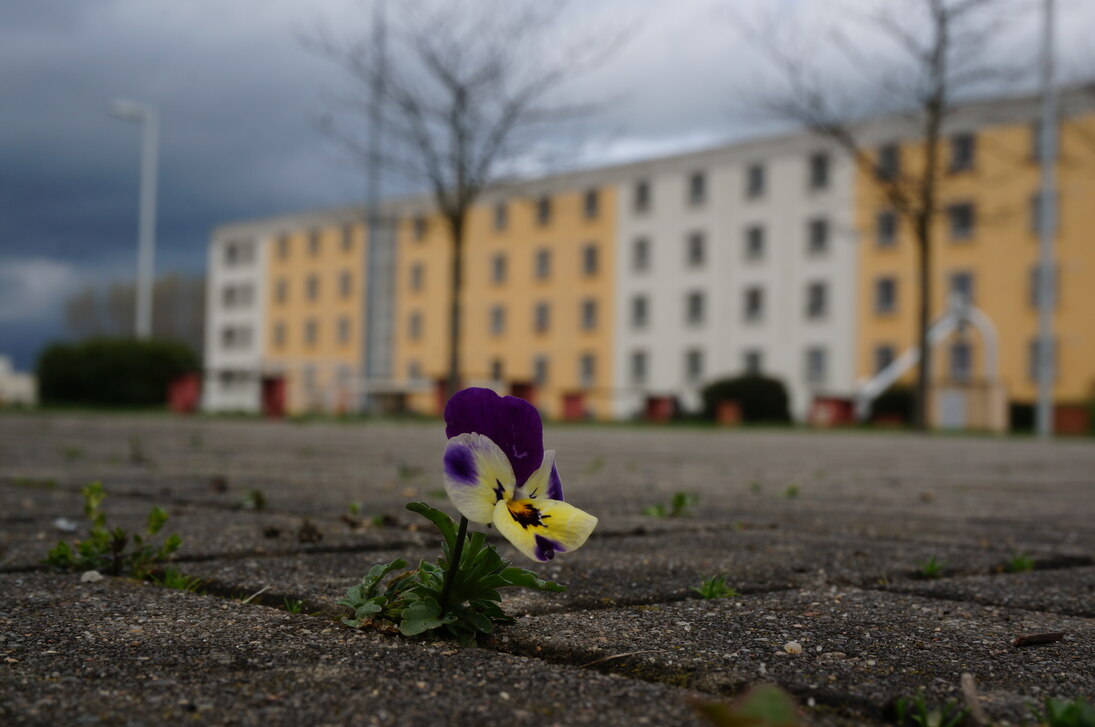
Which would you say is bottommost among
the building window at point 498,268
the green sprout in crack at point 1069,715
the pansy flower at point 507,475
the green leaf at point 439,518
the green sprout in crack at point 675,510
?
the green sprout in crack at point 675,510

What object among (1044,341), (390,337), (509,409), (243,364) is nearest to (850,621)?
(509,409)

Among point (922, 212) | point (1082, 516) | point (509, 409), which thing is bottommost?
point (1082, 516)

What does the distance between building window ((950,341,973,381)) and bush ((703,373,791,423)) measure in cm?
1694

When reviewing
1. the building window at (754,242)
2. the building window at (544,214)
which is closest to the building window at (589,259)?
the building window at (544,214)

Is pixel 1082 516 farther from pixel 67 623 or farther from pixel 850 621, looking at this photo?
pixel 67 623

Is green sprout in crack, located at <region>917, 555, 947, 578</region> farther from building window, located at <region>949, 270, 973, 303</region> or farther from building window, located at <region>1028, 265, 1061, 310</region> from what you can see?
building window, located at <region>949, 270, 973, 303</region>

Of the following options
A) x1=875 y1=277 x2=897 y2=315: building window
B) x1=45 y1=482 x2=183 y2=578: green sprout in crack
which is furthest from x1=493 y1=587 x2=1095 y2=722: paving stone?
x1=875 y1=277 x2=897 y2=315: building window

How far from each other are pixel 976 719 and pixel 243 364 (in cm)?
7009

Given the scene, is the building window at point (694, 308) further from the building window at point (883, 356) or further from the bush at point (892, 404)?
the bush at point (892, 404)

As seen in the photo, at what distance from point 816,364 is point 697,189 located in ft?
31.4

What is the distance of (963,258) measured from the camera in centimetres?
4206

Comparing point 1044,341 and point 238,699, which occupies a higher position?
point 1044,341

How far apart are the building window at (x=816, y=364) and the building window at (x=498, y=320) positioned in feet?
54.9

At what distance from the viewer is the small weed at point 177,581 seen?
180cm
